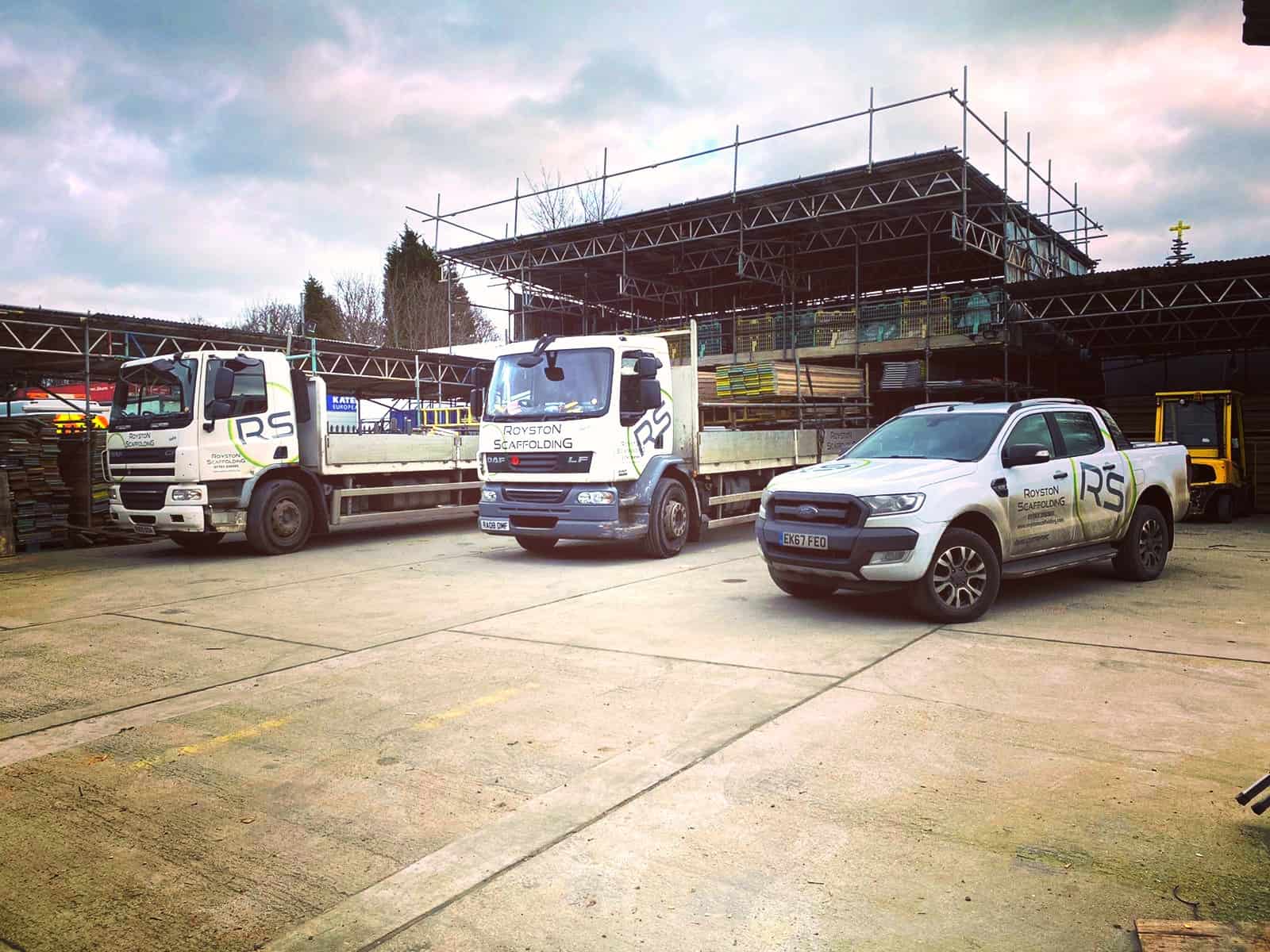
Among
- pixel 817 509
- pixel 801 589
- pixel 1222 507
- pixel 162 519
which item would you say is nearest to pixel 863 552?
pixel 817 509

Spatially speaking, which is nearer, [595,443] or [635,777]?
[635,777]

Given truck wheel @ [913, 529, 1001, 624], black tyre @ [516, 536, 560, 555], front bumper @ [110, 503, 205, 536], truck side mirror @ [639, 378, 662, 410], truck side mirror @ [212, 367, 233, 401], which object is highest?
truck side mirror @ [212, 367, 233, 401]

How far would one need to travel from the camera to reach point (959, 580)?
23.5 feet

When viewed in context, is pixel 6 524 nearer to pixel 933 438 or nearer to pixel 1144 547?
pixel 933 438

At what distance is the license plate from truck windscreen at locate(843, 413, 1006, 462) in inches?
51.2

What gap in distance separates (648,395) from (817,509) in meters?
4.00

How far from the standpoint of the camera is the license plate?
7188 millimetres

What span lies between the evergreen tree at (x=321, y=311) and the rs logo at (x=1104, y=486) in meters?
46.7

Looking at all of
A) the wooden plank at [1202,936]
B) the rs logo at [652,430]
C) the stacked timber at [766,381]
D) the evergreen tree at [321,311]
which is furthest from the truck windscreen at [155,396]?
the evergreen tree at [321,311]

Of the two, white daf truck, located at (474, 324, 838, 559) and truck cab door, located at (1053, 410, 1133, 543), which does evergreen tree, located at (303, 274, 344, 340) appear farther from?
truck cab door, located at (1053, 410, 1133, 543)

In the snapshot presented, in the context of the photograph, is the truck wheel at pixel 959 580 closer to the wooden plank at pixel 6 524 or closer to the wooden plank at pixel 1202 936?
the wooden plank at pixel 1202 936

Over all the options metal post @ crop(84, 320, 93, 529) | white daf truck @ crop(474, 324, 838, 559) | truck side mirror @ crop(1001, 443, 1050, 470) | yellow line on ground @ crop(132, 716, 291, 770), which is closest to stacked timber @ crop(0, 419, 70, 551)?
metal post @ crop(84, 320, 93, 529)

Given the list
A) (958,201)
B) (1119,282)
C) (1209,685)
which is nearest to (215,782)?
(1209,685)

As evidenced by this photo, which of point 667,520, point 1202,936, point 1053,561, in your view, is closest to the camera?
point 1202,936
